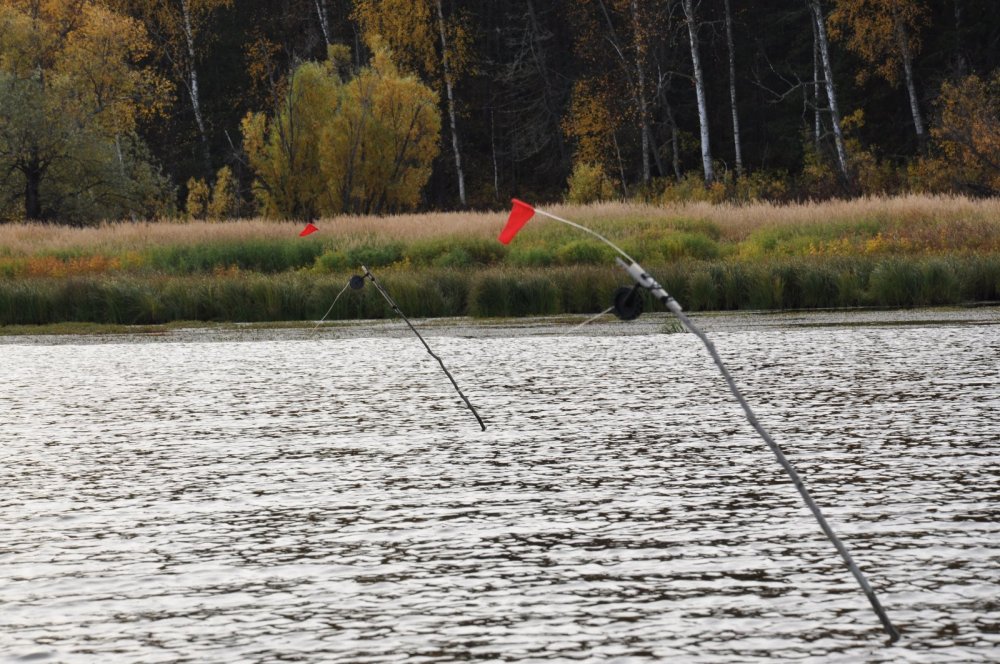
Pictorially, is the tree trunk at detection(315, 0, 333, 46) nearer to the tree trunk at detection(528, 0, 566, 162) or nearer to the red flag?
the tree trunk at detection(528, 0, 566, 162)

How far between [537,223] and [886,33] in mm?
15046

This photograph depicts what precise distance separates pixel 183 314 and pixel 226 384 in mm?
11429

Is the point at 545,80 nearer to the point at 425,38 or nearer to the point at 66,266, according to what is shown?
the point at 425,38

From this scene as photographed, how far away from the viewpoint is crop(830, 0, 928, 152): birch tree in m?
42.2

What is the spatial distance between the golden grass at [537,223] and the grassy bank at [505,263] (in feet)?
0.17

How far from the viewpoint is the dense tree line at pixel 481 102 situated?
133 feet

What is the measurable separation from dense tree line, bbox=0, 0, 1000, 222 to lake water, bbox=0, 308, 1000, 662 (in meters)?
24.6

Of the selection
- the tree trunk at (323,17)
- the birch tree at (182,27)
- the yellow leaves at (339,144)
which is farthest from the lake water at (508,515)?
the birch tree at (182,27)

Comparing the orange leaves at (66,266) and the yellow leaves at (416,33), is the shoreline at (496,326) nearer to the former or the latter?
the orange leaves at (66,266)

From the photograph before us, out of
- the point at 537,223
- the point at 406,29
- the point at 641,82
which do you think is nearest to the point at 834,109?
the point at 641,82

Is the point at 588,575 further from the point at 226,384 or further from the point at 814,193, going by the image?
the point at 814,193

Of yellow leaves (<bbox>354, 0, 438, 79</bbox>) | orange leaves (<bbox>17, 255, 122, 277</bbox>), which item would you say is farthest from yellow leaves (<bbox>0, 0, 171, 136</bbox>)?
orange leaves (<bbox>17, 255, 122, 277</bbox>)

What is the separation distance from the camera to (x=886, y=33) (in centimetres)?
4259

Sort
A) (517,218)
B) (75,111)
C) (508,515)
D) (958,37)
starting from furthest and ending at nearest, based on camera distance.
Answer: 1. (75,111)
2. (958,37)
3. (508,515)
4. (517,218)
